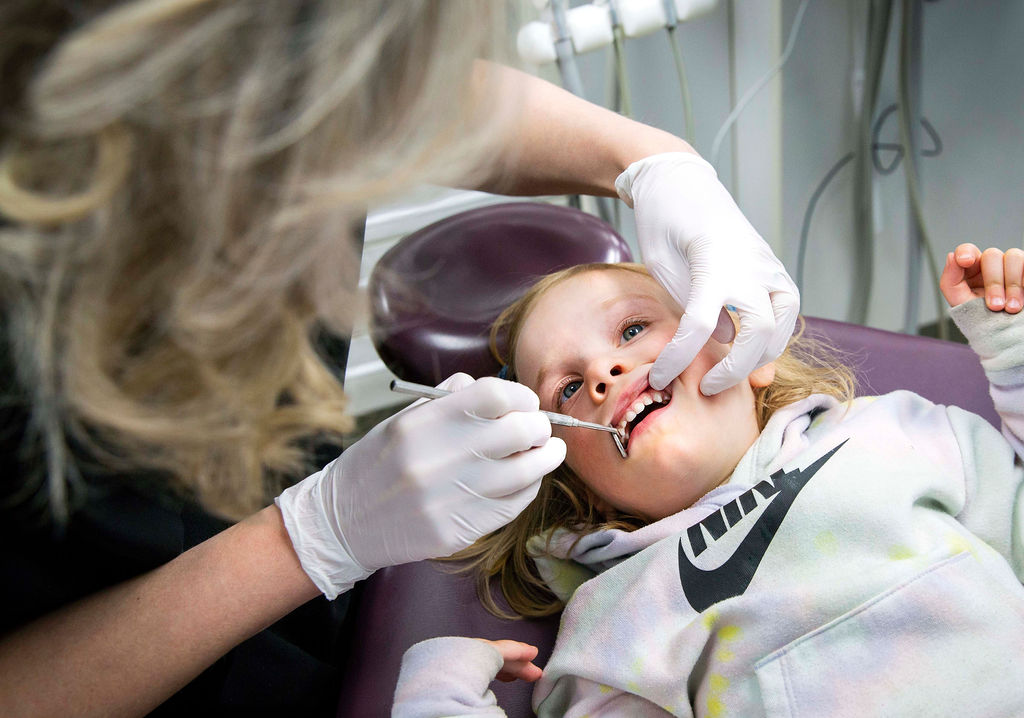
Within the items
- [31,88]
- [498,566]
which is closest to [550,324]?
[498,566]

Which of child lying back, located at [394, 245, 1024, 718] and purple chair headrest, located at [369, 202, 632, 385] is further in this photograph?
purple chair headrest, located at [369, 202, 632, 385]

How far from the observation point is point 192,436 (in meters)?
0.61

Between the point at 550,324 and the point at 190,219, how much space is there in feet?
2.25

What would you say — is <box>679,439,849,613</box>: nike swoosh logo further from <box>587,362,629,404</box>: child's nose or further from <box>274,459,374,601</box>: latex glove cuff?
<box>274,459,374,601</box>: latex glove cuff

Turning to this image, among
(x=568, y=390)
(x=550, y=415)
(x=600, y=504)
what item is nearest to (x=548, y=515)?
(x=600, y=504)

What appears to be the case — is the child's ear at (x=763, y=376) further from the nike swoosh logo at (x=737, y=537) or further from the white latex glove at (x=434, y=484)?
the white latex glove at (x=434, y=484)

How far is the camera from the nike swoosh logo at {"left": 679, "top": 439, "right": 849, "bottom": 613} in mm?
956

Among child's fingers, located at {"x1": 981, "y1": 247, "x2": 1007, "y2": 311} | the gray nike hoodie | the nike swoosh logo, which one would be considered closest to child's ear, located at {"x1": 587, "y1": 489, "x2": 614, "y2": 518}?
the gray nike hoodie

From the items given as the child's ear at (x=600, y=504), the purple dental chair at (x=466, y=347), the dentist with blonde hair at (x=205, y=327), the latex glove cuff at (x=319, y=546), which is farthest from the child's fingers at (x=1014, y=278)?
the latex glove cuff at (x=319, y=546)

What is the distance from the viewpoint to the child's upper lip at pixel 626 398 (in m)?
1.06

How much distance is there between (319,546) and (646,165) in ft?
2.54

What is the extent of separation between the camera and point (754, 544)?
961mm

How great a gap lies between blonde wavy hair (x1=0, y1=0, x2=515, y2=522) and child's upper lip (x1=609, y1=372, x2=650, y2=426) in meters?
0.47

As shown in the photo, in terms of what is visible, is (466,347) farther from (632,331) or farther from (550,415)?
(550,415)
